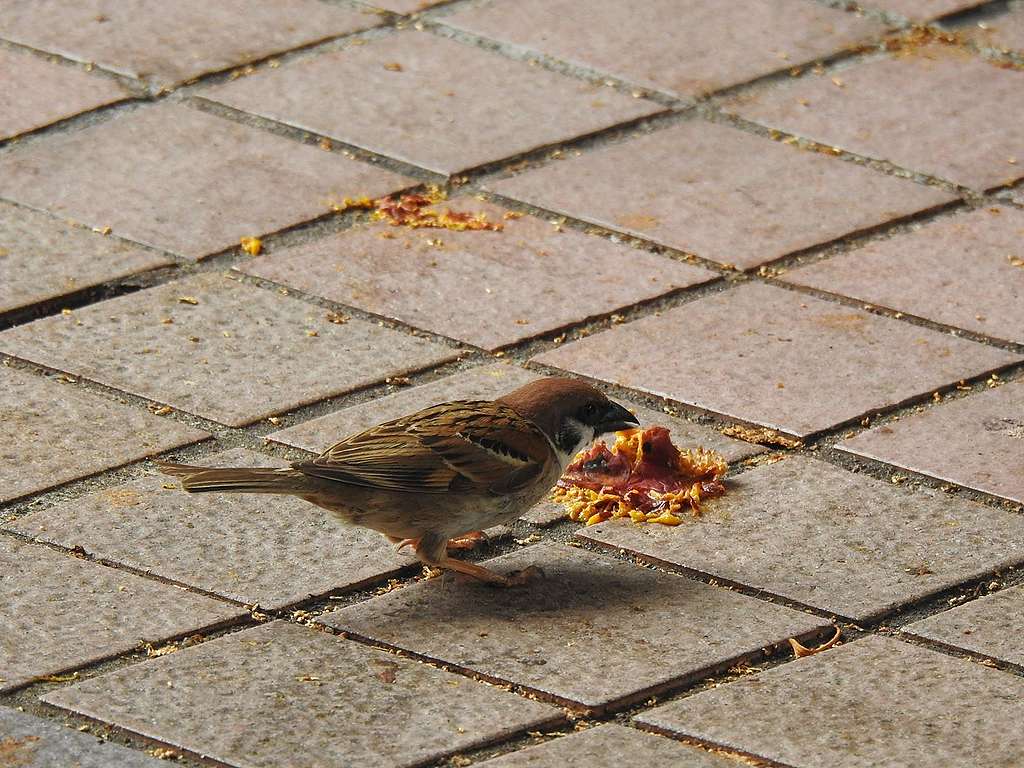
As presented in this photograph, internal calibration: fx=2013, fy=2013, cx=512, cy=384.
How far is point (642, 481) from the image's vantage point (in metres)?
5.04

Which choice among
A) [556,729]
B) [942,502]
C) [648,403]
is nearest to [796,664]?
[556,729]

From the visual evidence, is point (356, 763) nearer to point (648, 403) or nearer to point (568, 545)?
point (568, 545)

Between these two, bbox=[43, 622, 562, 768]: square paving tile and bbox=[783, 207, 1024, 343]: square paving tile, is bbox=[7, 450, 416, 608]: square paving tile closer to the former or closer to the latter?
bbox=[43, 622, 562, 768]: square paving tile

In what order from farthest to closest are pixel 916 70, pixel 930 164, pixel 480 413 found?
pixel 916 70 < pixel 930 164 < pixel 480 413

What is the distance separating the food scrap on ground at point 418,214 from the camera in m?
6.32

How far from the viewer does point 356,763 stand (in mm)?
3877

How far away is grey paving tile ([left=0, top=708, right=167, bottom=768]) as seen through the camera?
3.86m

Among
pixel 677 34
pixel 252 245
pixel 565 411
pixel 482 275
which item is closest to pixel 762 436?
pixel 565 411

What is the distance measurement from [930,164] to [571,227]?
1.33m

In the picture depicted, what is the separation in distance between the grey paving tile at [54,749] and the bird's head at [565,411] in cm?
131

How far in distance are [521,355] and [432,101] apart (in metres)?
1.74

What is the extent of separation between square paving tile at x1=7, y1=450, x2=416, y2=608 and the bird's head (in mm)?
446

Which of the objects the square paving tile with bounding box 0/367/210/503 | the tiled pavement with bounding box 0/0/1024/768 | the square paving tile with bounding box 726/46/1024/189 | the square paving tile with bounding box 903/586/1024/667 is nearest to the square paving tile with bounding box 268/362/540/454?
the tiled pavement with bounding box 0/0/1024/768

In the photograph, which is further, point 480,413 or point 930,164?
point 930,164
